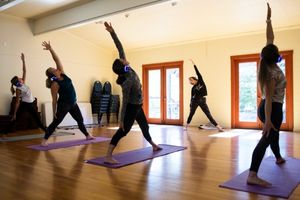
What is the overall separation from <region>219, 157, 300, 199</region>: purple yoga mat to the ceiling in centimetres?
333

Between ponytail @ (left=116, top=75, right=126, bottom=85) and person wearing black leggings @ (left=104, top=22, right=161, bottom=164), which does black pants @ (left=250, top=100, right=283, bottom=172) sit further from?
ponytail @ (left=116, top=75, right=126, bottom=85)

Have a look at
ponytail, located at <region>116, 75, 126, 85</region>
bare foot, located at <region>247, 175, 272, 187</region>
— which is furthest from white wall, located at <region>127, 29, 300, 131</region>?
ponytail, located at <region>116, 75, 126, 85</region>

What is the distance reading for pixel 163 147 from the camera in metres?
4.37

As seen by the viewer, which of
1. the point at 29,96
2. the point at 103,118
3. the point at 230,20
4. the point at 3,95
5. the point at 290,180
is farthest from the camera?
the point at 103,118

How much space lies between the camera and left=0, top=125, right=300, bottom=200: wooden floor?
2.30 m

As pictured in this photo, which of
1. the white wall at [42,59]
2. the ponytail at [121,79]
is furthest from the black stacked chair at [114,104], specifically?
the ponytail at [121,79]

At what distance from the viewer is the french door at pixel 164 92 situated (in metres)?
8.34

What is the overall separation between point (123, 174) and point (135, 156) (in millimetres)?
834

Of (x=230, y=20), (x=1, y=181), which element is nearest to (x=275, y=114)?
(x=1, y=181)

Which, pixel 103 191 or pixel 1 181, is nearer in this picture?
pixel 103 191

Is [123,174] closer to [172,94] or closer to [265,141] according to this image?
[265,141]

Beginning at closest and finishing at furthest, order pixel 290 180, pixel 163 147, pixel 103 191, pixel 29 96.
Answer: pixel 103 191, pixel 290 180, pixel 163 147, pixel 29 96

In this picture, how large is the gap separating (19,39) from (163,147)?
5221mm

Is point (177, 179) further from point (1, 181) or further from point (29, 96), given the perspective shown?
point (29, 96)
